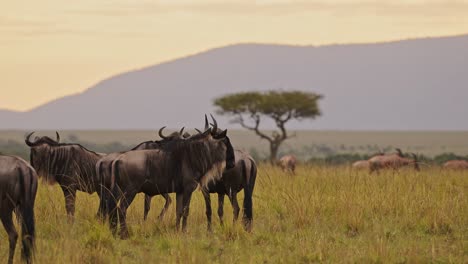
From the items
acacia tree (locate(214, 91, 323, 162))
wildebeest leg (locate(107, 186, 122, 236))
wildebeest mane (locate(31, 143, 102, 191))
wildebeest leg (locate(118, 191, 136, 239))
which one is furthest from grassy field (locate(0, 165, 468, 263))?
acacia tree (locate(214, 91, 323, 162))

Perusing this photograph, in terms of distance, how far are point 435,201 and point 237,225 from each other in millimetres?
3641

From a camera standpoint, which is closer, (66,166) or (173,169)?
(173,169)

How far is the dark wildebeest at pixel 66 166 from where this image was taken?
34.6ft

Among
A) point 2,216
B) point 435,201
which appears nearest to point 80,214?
point 2,216

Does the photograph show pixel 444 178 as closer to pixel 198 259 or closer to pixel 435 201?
pixel 435 201

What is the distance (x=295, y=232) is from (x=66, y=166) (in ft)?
10.4

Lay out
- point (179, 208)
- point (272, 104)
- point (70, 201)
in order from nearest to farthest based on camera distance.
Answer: point (179, 208) < point (70, 201) < point (272, 104)

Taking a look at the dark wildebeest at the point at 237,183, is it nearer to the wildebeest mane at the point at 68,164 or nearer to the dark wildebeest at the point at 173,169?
the dark wildebeest at the point at 173,169

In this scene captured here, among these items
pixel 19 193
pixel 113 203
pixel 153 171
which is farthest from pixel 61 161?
pixel 19 193

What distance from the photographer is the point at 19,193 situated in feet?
24.9

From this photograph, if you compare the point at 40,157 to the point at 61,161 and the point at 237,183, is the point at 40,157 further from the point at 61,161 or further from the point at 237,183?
the point at 237,183

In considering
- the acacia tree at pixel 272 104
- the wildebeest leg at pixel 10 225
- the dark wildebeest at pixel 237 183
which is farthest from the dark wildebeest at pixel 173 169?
the acacia tree at pixel 272 104

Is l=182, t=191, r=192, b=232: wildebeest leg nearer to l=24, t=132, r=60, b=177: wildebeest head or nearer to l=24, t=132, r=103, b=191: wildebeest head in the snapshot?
l=24, t=132, r=103, b=191: wildebeest head

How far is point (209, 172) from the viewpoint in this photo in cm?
998
